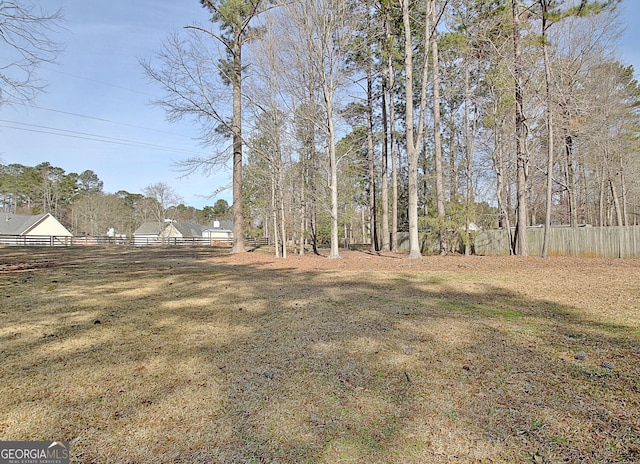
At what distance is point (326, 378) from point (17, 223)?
4445 cm

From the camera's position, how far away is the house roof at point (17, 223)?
110ft

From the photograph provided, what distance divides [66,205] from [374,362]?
55.1 meters

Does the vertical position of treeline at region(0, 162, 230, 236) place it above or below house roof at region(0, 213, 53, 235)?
above

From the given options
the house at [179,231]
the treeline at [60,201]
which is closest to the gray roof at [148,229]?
the house at [179,231]

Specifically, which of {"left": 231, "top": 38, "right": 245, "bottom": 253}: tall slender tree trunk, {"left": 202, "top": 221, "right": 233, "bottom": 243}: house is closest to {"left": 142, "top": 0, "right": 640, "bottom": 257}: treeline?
{"left": 231, "top": 38, "right": 245, "bottom": 253}: tall slender tree trunk

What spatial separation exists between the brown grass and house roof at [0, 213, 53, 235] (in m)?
38.4

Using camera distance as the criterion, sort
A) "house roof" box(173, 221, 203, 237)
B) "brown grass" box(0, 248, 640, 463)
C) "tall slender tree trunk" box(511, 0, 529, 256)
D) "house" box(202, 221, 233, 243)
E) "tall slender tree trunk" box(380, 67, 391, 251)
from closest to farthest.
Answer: "brown grass" box(0, 248, 640, 463) < "tall slender tree trunk" box(511, 0, 529, 256) < "tall slender tree trunk" box(380, 67, 391, 251) < "house roof" box(173, 221, 203, 237) < "house" box(202, 221, 233, 243)

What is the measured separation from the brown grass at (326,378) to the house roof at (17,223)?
38369mm

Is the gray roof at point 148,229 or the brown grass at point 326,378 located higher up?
the gray roof at point 148,229

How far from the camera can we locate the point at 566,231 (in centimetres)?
1357

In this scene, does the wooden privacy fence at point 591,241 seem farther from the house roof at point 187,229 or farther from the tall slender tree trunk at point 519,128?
the house roof at point 187,229

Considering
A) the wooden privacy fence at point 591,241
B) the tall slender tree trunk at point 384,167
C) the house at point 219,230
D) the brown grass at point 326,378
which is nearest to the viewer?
the brown grass at point 326,378

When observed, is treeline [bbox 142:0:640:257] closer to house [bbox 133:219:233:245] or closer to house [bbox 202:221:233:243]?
house [bbox 133:219:233:245]

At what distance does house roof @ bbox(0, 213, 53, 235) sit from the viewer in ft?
110
